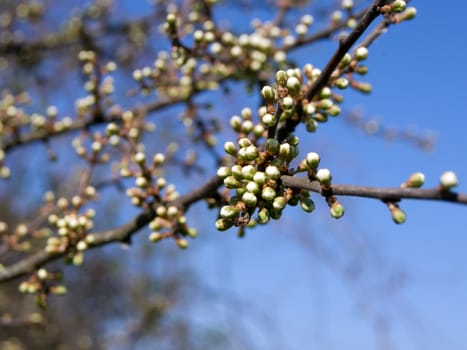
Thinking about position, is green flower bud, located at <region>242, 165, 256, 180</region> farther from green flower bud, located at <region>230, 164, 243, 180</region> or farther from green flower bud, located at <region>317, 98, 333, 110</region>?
green flower bud, located at <region>317, 98, 333, 110</region>

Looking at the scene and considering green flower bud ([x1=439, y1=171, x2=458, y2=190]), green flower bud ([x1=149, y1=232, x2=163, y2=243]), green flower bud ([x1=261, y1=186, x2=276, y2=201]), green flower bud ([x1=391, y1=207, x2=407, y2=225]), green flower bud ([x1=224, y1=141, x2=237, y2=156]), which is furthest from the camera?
green flower bud ([x1=149, y1=232, x2=163, y2=243])

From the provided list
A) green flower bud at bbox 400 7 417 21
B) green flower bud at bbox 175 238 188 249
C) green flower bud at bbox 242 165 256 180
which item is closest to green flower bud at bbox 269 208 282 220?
green flower bud at bbox 242 165 256 180

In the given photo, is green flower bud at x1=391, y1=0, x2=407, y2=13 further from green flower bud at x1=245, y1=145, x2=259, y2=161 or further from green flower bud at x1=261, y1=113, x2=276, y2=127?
green flower bud at x1=245, y1=145, x2=259, y2=161

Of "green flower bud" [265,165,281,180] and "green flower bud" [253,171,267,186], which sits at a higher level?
"green flower bud" [265,165,281,180]

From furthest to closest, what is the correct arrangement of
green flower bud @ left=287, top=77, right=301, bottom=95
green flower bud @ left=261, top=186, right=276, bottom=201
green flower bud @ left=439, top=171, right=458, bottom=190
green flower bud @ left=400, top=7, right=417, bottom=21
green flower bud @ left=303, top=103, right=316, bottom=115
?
green flower bud @ left=400, top=7, right=417, bottom=21 < green flower bud @ left=303, top=103, right=316, bottom=115 < green flower bud @ left=287, top=77, right=301, bottom=95 < green flower bud @ left=261, top=186, right=276, bottom=201 < green flower bud @ left=439, top=171, right=458, bottom=190

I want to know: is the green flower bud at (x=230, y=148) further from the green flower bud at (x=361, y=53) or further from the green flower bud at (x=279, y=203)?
the green flower bud at (x=361, y=53)

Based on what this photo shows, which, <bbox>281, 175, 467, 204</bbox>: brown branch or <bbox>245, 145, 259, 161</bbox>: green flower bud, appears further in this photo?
<bbox>245, 145, 259, 161</bbox>: green flower bud

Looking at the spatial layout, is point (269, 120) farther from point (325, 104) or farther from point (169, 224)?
point (169, 224)

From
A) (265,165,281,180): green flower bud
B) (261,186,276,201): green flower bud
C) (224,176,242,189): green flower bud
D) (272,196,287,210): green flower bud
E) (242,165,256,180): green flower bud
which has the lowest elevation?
(224,176,242,189): green flower bud
